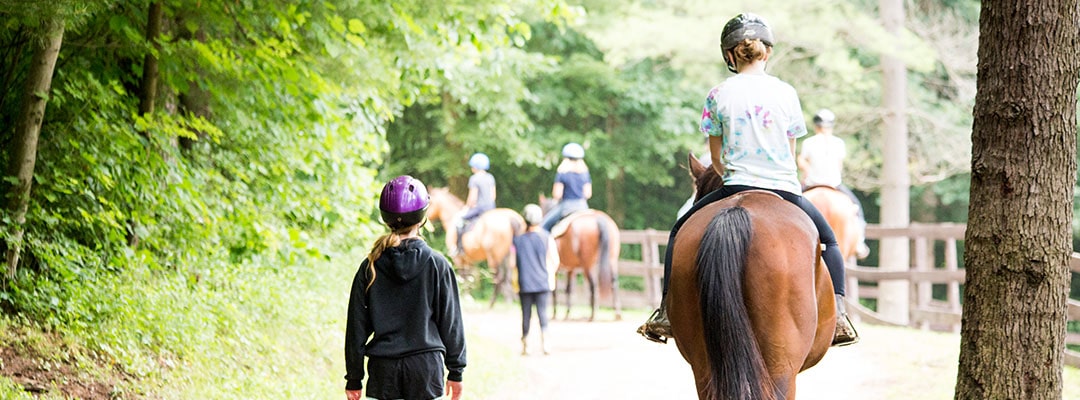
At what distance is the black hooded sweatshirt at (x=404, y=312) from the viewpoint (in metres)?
4.33

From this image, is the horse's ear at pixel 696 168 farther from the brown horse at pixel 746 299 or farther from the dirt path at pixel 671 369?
the dirt path at pixel 671 369

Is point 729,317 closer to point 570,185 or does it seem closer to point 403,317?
point 403,317

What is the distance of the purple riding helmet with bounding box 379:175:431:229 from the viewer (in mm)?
4426

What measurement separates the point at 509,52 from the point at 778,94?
13491 mm

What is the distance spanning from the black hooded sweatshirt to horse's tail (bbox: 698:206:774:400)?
107 centimetres

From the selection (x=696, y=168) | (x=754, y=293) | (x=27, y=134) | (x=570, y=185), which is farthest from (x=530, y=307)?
(x=754, y=293)

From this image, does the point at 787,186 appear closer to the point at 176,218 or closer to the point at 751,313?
the point at 751,313

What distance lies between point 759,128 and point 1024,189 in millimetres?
1371

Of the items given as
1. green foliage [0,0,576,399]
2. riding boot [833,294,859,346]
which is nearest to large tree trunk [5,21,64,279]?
green foliage [0,0,576,399]

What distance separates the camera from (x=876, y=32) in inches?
728

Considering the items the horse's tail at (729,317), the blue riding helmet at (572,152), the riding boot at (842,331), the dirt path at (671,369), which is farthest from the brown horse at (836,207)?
the horse's tail at (729,317)

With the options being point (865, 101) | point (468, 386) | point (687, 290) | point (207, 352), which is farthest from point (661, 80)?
point (687, 290)

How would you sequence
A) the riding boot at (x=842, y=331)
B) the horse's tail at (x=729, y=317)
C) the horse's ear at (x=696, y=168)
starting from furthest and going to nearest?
the horse's ear at (x=696, y=168)
the riding boot at (x=842, y=331)
the horse's tail at (x=729, y=317)

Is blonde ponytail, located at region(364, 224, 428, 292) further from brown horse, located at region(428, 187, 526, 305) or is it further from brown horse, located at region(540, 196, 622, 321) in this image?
brown horse, located at region(428, 187, 526, 305)
